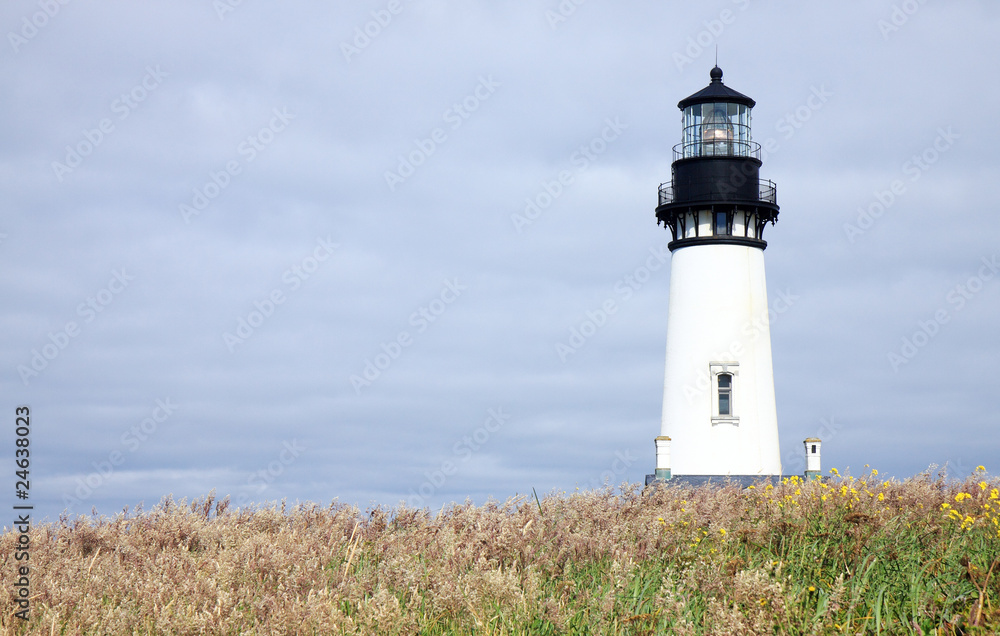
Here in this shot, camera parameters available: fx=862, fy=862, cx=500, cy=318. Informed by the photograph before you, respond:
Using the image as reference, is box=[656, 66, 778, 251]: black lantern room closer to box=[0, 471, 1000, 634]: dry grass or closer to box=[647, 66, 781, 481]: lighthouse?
box=[647, 66, 781, 481]: lighthouse

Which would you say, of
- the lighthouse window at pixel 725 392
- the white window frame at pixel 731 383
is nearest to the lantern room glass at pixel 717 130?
the white window frame at pixel 731 383

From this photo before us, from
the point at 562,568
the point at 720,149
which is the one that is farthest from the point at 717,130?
the point at 562,568

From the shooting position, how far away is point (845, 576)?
652 cm

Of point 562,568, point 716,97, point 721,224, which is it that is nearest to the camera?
point 562,568

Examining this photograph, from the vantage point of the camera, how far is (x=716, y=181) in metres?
25.9

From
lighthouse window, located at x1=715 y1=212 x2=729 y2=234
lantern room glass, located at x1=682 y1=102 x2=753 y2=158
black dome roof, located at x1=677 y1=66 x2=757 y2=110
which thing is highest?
black dome roof, located at x1=677 y1=66 x2=757 y2=110

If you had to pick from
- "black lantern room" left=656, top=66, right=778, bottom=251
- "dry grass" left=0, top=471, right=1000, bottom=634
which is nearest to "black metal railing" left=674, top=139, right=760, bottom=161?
"black lantern room" left=656, top=66, right=778, bottom=251

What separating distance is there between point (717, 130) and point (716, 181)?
1948 millimetres

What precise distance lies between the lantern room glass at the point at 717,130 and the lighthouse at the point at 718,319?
4 centimetres

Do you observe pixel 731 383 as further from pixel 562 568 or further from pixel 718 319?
pixel 562 568

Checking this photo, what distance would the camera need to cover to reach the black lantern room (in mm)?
25688

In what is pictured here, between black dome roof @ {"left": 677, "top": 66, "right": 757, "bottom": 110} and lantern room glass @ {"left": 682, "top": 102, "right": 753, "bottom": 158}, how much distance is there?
156 millimetres

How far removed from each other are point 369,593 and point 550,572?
1451 mm

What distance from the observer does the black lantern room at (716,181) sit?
2569cm
